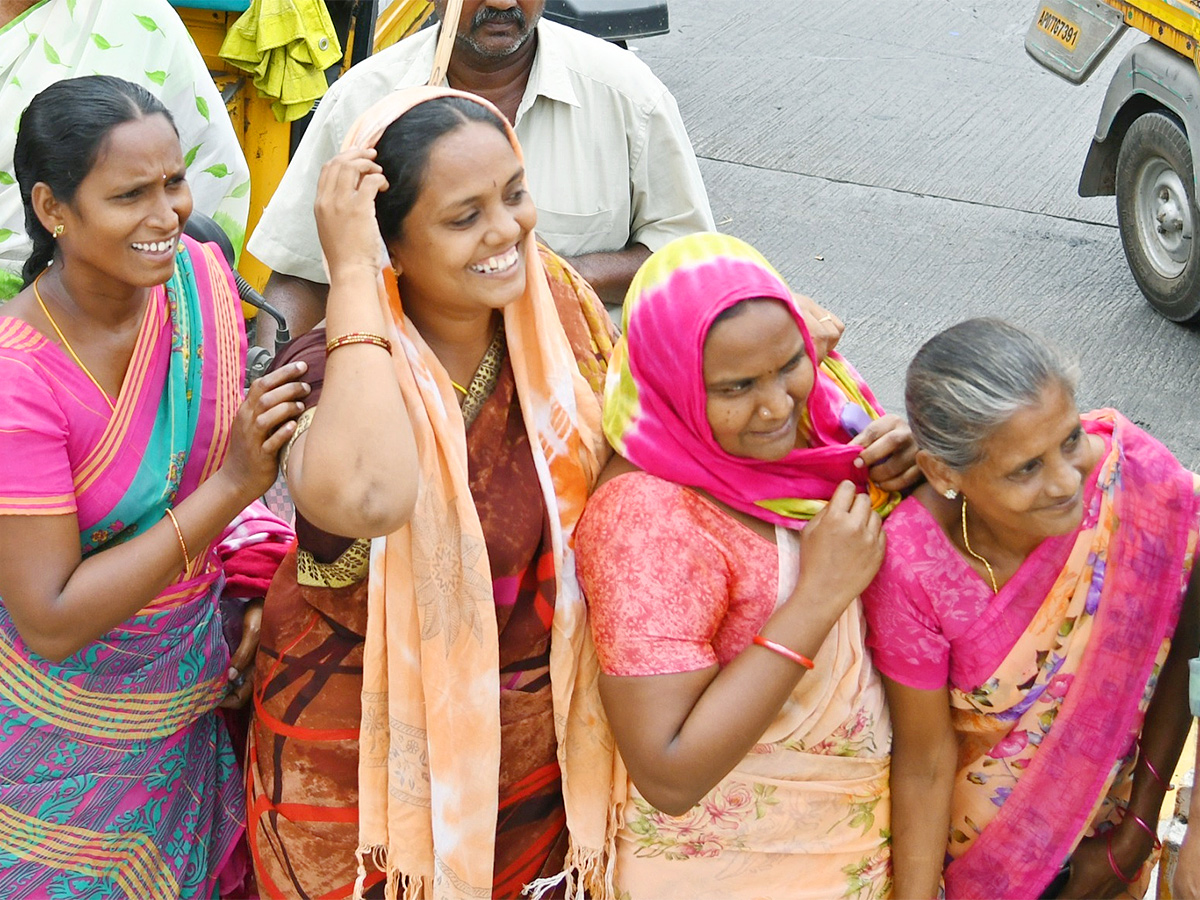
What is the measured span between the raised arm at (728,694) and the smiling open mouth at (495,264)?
0.64 metres

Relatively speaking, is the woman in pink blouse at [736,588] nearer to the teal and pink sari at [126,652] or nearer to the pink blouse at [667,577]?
the pink blouse at [667,577]

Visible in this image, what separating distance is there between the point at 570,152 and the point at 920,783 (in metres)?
1.62

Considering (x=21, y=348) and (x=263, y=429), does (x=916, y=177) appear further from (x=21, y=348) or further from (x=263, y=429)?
(x=21, y=348)

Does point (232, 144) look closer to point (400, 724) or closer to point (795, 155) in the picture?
point (400, 724)

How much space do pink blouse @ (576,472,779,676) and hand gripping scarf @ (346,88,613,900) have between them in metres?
0.12

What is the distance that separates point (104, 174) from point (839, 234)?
4.67 metres

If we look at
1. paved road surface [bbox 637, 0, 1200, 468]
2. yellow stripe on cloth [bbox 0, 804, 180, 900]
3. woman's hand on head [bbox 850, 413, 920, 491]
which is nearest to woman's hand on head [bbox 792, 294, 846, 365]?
woman's hand on head [bbox 850, 413, 920, 491]

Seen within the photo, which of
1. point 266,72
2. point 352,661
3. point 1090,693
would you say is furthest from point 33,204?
point 266,72

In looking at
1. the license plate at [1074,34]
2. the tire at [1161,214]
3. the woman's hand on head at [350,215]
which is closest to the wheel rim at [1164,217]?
the tire at [1161,214]

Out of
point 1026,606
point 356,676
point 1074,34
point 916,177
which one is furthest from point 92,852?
point 916,177

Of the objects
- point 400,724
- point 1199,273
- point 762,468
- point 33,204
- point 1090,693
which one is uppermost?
point 33,204

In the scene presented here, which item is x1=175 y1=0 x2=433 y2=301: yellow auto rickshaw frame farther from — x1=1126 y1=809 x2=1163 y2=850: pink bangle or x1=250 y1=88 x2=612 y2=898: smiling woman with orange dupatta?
x1=1126 y1=809 x2=1163 y2=850: pink bangle

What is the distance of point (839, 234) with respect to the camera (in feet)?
20.8

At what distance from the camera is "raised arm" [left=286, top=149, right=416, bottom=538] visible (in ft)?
6.26
